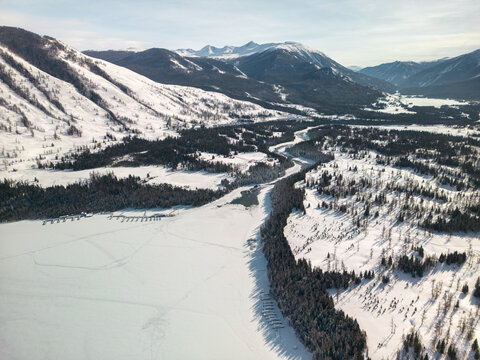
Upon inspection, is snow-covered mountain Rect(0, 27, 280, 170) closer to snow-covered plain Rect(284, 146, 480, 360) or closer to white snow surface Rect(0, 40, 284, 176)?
white snow surface Rect(0, 40, 284, 176)

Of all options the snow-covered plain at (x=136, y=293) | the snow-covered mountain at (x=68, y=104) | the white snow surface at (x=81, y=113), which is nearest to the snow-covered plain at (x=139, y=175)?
the white snow surface at (x=81, y=113)

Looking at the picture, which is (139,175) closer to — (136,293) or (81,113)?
(136,293)

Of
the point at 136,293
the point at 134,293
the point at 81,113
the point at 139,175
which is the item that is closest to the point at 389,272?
the point at 136,293

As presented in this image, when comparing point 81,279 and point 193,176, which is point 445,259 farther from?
point 193,176

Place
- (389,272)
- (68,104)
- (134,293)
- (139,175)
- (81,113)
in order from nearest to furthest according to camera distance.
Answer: (134,293) < (389,272) < (139,175) < (81,113) < (68,104)

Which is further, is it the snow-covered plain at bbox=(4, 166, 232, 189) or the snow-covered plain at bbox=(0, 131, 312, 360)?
the snow-covered plain at bbox=(4, 166, 232, 189)

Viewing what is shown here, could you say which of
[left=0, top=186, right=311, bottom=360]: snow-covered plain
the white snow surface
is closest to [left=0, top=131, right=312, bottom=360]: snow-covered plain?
[left=0, top=186, right=311, bottom=360]: snow-covered plain

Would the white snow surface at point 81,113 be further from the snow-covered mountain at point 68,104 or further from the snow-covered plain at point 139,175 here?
the snow-covered plain at point 139,175

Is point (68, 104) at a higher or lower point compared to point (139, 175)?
higher
